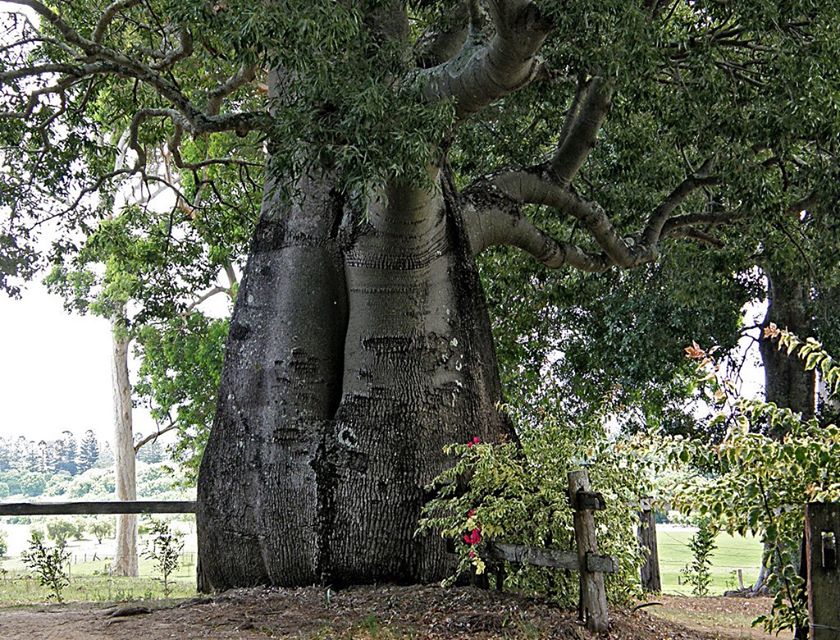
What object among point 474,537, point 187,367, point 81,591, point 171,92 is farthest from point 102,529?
point 474,537

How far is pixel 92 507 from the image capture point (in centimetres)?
1048

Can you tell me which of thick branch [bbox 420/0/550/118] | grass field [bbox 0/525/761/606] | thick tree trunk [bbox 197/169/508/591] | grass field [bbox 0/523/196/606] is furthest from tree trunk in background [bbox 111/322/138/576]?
thick branch [bbox 420/0/550/118]

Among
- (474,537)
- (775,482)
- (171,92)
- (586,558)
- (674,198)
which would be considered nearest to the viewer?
(775,482)

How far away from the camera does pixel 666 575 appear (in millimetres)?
28266

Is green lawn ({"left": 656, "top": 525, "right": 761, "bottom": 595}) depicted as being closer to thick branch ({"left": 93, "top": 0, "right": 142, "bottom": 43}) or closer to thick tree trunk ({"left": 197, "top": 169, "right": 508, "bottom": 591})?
thick tree trunk ({"left": 197, "top": 169, "right": 508, "bottom": 591})

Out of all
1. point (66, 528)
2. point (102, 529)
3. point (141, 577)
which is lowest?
point (141, 577)

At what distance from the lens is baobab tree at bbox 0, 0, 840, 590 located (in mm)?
6008

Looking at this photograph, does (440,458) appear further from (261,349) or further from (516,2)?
(516,2)

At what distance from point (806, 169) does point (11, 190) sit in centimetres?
927

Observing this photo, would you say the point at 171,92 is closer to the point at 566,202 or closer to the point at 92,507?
the point at 566,202

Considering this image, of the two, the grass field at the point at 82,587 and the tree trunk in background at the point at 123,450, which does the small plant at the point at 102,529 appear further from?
the grass field at the point at 82,587

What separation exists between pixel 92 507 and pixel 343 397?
445cm

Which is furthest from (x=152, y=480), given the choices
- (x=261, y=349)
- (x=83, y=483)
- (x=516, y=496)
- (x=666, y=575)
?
(x=516, y=496)

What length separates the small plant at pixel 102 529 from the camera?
906 inches
